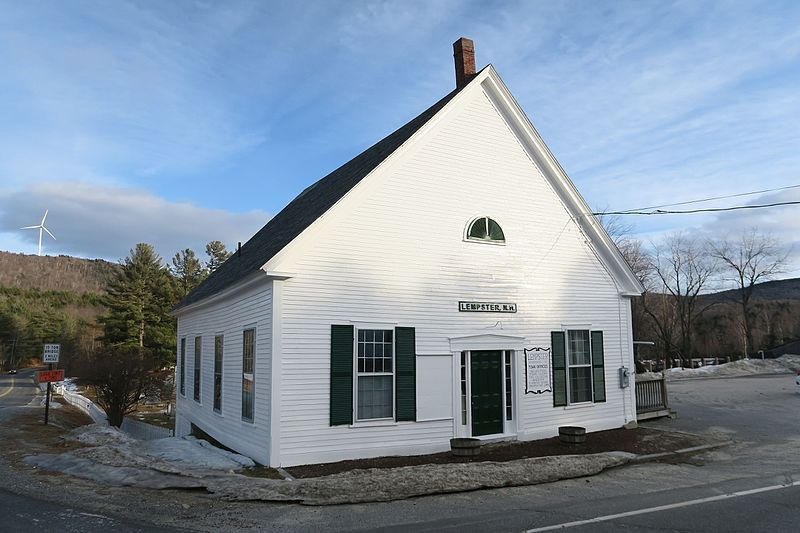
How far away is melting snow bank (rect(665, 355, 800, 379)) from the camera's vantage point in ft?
122

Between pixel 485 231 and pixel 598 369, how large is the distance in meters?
4.95

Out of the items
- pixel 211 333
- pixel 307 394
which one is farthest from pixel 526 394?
pixel 211 333

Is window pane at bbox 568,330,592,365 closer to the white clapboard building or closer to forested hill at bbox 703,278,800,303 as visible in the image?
the white clapboard building

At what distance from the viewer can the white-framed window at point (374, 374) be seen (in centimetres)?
1141

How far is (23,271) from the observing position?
478 feet

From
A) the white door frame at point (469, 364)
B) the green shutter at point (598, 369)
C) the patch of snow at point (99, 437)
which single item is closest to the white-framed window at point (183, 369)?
the patch of snow at point (99, 437)

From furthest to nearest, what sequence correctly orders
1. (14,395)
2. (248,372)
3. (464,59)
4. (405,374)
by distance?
(14,395), (464,59), (248,372), (405,374)

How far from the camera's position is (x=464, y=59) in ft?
51.5

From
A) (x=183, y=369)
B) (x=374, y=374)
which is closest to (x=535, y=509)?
(x=374, y=374)

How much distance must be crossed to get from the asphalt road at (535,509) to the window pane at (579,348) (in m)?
4.13

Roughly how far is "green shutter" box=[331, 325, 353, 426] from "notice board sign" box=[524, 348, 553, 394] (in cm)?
463

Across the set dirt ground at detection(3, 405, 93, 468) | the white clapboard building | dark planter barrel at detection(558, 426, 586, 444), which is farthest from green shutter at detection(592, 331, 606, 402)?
dirt ground at detection(3, 405, 93, 468)

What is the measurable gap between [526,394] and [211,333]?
28.6 feet

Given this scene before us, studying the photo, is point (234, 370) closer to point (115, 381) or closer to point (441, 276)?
point (441, 276)
